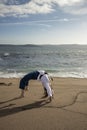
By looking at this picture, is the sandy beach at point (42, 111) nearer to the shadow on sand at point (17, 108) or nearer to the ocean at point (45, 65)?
the shadow on sand at point (17, 108)

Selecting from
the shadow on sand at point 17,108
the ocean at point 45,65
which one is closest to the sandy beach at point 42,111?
the shadow on sand at point 17,108

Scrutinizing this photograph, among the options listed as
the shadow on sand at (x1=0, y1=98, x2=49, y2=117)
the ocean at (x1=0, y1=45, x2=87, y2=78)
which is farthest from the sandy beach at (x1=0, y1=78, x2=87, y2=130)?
A: the ocean at (x1=0, y1=45, x2=87, y2=78)

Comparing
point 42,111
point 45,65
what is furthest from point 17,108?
point 45,65

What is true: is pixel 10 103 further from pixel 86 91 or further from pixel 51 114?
pixel 86 91

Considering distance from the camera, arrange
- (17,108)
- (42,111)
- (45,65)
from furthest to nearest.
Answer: (45,65), (17,108), (42,111)

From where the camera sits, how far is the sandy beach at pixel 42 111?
268 inches

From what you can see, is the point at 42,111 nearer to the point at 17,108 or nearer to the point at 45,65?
the point at 17,108

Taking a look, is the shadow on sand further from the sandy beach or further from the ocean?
the ocean

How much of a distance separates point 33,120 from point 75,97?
8.88 feet

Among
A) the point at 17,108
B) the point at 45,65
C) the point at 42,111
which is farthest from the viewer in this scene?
the point at 45,65

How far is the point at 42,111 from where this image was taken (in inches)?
308

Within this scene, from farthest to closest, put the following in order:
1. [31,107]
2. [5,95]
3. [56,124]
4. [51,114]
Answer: [5,95] < [31,107] < [51,114] < [56,124]

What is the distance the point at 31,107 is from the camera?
27.0 ft

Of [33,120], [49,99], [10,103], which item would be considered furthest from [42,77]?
[33,120]
